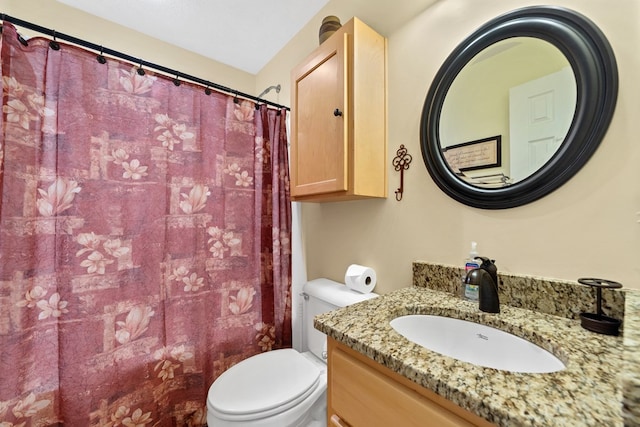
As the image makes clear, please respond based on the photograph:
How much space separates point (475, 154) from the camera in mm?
940

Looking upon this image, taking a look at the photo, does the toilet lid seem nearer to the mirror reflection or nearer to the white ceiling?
the mirror reflection

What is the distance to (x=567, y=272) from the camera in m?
0.75

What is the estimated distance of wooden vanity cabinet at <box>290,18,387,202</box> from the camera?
109 cm

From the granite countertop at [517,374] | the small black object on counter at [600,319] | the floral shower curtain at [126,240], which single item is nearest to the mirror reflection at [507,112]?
the small black object on counter at [600,319]

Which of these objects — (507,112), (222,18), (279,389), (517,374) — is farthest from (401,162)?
(222,18)

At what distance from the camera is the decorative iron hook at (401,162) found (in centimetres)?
114

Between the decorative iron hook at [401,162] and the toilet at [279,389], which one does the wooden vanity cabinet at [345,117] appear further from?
the toilet at [279,389]

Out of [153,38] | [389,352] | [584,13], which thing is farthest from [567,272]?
[153,38]

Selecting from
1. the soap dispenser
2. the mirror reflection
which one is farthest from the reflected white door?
the soap dispenser

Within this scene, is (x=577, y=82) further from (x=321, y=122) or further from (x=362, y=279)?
(x=362, y=279)

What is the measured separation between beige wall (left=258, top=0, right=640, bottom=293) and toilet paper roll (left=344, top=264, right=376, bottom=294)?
0.05 m

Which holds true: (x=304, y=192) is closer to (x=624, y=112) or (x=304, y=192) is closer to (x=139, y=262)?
(x=139, y=262)

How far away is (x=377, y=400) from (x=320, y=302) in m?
0.81

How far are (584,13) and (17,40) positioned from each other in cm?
200
